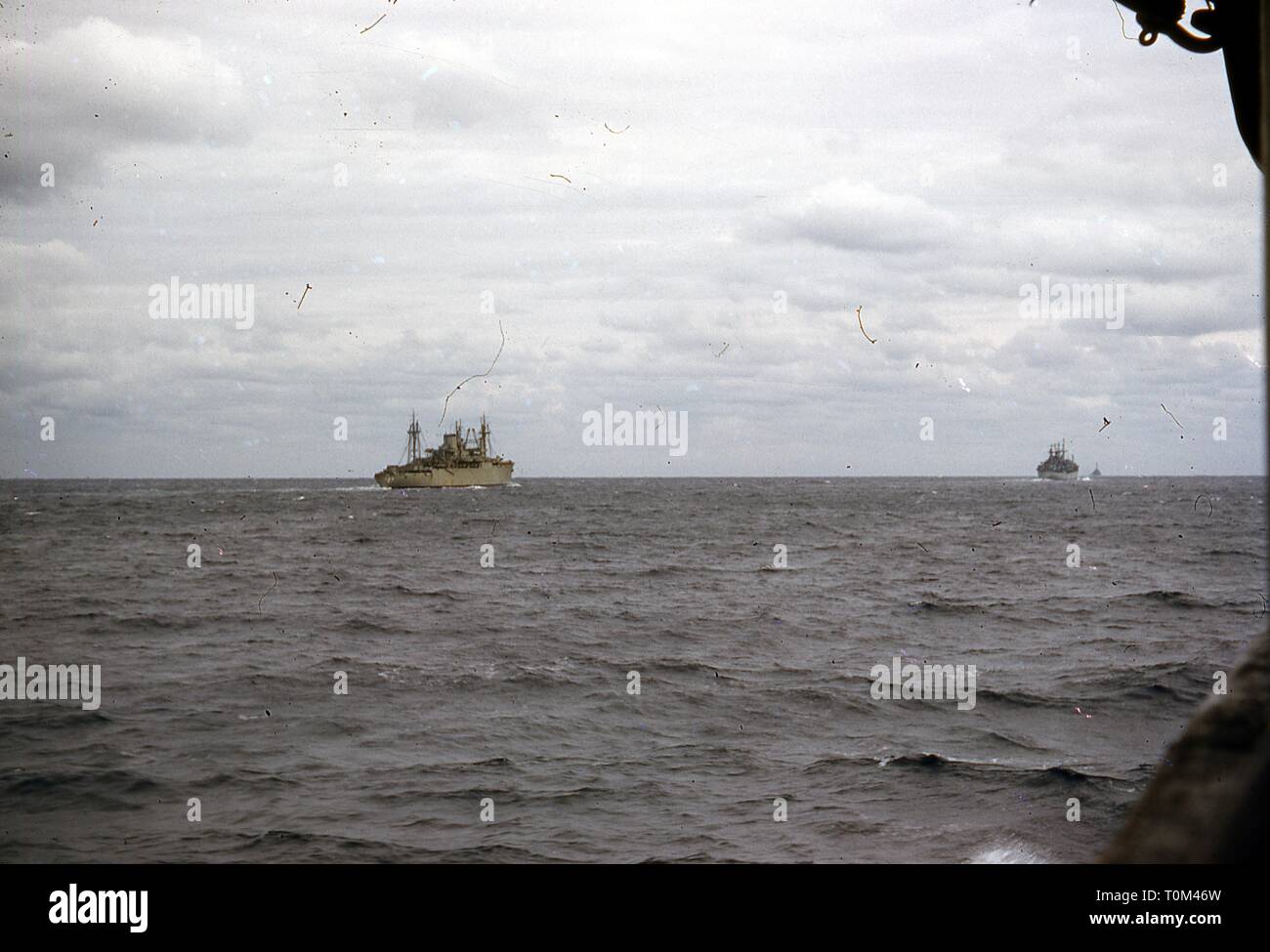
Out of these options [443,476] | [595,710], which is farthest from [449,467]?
[595,710]

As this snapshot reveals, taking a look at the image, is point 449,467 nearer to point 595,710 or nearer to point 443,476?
point 443,476

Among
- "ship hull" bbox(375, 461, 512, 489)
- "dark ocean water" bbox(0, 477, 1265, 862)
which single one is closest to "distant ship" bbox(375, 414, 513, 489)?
"ship hull" bbox(375, 461, 512, 489)

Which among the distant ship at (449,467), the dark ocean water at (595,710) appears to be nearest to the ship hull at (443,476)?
the distant ship at (449,467)
